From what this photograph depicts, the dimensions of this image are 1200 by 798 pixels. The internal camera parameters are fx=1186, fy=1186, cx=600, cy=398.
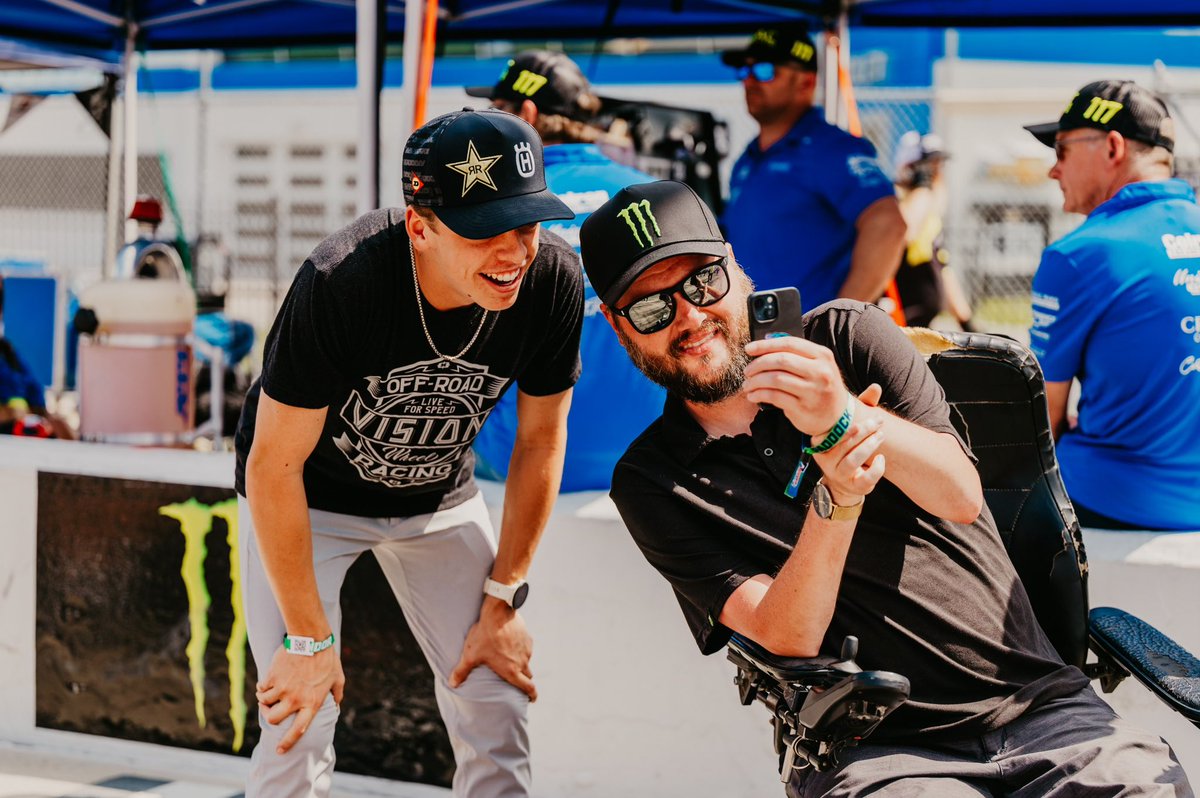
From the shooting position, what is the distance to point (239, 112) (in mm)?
13203

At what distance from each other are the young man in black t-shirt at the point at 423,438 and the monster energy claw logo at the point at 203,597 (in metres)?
0.73

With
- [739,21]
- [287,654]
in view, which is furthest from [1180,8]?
[287,654]

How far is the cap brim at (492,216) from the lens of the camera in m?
1.98

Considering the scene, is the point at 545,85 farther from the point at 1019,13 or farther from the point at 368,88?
the point at 1019,13

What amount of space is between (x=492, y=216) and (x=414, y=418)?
490mm

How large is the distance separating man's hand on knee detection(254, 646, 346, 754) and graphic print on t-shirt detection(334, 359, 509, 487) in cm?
38

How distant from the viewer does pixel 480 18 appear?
6.21m

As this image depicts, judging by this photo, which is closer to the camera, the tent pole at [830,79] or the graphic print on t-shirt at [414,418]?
the graphic print on t-shirt at [414,418]

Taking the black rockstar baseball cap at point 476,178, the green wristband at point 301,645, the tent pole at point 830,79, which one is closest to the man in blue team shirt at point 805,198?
the tent pole at point 830,79

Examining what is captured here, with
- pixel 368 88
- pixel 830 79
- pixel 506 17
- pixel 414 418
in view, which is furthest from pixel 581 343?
pixel 506 17

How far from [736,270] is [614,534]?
1.03m

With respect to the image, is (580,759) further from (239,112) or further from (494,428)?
(239,112)

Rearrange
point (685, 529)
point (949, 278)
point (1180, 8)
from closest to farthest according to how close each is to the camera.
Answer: point (685, 529) < point (1180, 8) < point (949, 278)

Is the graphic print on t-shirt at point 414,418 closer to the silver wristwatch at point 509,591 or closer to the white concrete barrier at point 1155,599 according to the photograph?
the silver wristwatch at point 509,591
